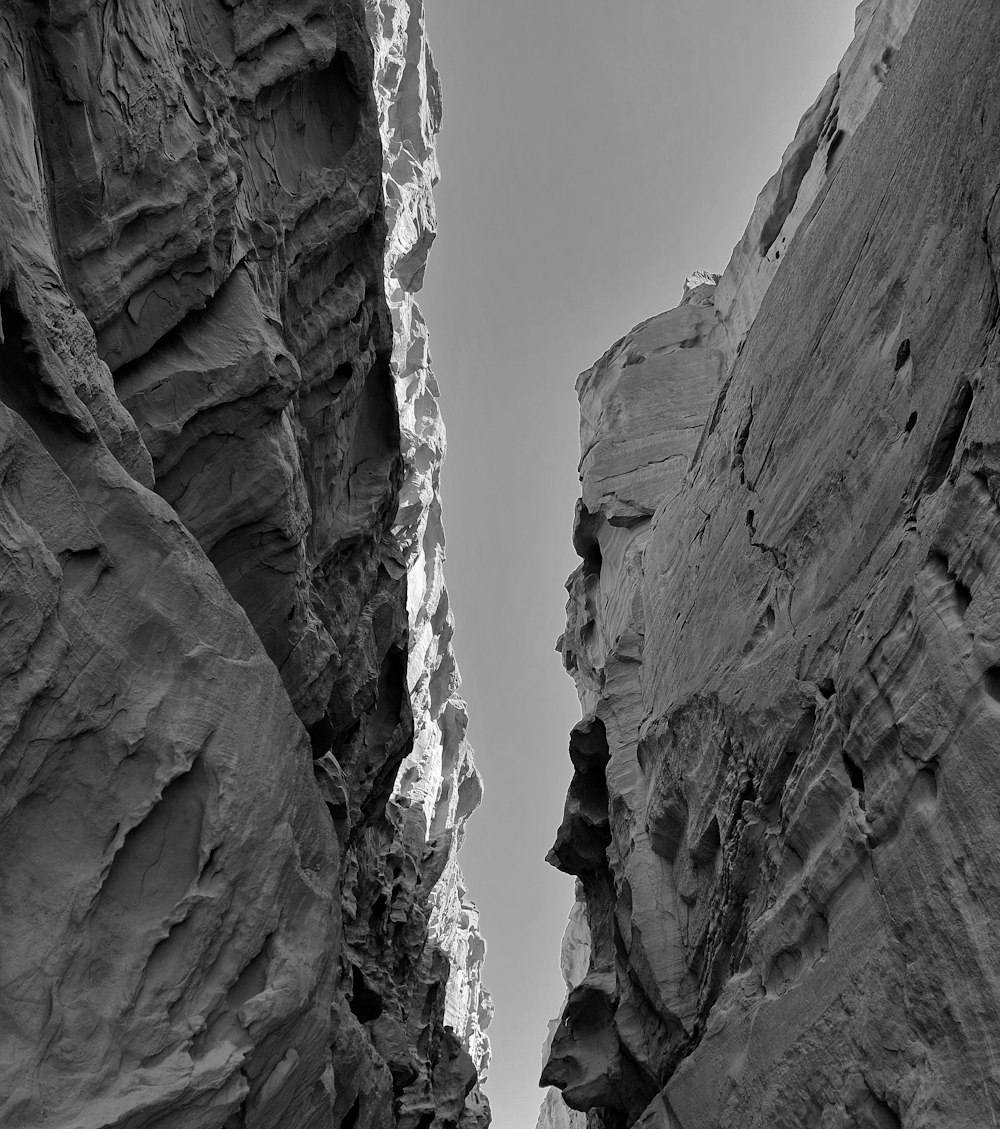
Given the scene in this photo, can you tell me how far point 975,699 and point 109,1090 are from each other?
7.58 m

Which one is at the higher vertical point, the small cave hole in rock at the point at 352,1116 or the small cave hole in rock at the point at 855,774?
the small cave hole in rock at the point at 855,774

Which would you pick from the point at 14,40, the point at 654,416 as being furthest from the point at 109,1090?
the point at 654,416

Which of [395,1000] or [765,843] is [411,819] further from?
[765,843]

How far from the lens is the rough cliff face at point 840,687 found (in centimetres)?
785

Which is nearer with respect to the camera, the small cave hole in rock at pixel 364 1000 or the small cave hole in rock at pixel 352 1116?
the small cave hole in rock at pixel 352 1116

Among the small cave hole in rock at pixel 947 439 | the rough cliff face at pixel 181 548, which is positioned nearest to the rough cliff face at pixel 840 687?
the small cave hole in rock at pixel 947 439

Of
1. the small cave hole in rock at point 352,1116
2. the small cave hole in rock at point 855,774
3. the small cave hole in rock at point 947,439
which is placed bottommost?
the small cave hole in rock at point 352,1116

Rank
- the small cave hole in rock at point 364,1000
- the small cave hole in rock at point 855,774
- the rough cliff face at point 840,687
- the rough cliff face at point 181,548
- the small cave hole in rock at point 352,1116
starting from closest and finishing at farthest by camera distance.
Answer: the rough cliff face at point 840,687 < the rough cliff face at point 181,548 < the small cave hole in rock at point 855,774 < the small cave hole in rock at point 352,1116 < the small cave hole in rock at point 364,1000

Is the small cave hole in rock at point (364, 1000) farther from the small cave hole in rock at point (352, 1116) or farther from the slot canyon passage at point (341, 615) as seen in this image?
the small cave hole in rock at point (352, 1116)

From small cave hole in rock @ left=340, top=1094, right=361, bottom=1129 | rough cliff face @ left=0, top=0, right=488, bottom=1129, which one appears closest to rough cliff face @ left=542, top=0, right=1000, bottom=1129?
small cave hole in rock @ left=340, top=1094, right=361, bottom=1129

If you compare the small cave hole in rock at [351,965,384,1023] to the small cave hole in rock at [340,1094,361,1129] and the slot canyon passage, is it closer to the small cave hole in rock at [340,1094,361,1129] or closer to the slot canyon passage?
the slot canyon passage

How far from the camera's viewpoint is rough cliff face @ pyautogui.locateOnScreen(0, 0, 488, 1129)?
7980 millimetres

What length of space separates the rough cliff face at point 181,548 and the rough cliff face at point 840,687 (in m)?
5.06

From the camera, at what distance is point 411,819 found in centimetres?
3478
